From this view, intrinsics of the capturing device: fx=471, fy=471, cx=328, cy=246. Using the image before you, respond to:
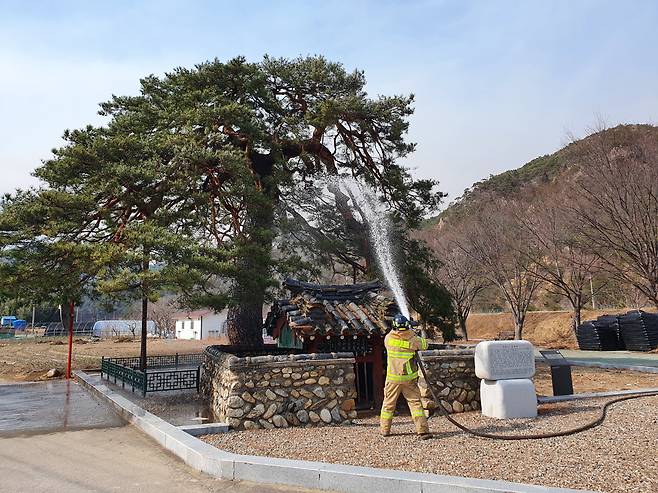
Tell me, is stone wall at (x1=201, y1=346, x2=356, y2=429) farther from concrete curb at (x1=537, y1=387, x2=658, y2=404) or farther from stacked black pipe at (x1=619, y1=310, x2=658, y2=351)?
stacked black pipe at (x1=619, y1=310, x2=658, y2=351)

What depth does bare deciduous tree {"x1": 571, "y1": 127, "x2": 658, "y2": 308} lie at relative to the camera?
19.4m

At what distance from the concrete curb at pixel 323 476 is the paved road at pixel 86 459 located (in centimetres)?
15

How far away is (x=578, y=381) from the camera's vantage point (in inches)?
532

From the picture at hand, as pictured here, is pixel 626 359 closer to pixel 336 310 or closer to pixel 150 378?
pixel 336 310

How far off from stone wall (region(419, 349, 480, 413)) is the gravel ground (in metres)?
0.62

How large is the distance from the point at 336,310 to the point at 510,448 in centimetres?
480

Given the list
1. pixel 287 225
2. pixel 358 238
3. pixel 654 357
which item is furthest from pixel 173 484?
pixel 654 357

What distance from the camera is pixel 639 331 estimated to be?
78.2ft

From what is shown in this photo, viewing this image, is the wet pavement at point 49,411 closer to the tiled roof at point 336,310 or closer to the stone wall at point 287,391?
the stone wall at point 287,391

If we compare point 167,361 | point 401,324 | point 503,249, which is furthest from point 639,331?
point 167,361

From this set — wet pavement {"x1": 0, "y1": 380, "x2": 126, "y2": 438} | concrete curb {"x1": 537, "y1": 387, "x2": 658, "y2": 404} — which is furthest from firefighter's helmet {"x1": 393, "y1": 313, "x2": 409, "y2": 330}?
wet pavement {"x1": 0, "y1": 380, "x2": 126, "y2": 438}

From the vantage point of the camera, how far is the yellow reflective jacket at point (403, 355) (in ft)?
25.8

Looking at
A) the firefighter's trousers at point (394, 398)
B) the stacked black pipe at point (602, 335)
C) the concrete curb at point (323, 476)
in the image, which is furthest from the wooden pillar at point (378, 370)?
the stacked black pipe at point (602, 335)

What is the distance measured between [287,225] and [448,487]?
11.5 metres
